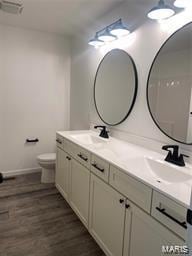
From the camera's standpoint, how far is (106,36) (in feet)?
7.71

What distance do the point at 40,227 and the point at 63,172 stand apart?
0.70 meters

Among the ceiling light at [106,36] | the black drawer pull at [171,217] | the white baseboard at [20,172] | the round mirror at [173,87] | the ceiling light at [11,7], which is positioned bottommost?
the white baseboard at [20,172]

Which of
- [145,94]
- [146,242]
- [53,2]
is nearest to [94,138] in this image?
[145,94]

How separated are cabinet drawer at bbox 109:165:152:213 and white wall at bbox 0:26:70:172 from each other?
231 cm

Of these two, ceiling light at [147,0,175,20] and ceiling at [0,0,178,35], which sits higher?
ceiling at [0,0,178,35]

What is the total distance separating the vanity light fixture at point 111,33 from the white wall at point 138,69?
0.40ft

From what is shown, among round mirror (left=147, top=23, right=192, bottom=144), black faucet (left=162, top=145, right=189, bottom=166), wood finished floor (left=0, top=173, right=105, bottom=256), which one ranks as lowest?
wood finished floor (left=0, top=173, right=105, bottom=256)

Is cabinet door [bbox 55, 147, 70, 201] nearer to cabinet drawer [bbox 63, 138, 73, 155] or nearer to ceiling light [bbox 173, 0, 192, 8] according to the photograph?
cabinet drawer [bbox 63, 138, 73, 155]

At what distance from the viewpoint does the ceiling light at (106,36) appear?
7.57 ft

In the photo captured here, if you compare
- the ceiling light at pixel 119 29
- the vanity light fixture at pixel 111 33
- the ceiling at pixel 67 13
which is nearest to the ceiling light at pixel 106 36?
the vanity light fixture at pixel 111 33

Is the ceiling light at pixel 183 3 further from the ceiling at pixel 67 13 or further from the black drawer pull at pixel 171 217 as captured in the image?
the black drawer pull at pixel 171 217

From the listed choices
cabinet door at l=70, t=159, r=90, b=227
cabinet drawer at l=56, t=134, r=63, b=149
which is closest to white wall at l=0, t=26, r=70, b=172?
cabinet drawer at l=56, t=134, r=63, b=149

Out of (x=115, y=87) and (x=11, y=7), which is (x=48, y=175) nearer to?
(x=115, y=87)

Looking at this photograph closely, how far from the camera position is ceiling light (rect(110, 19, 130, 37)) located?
2111 millimetres
